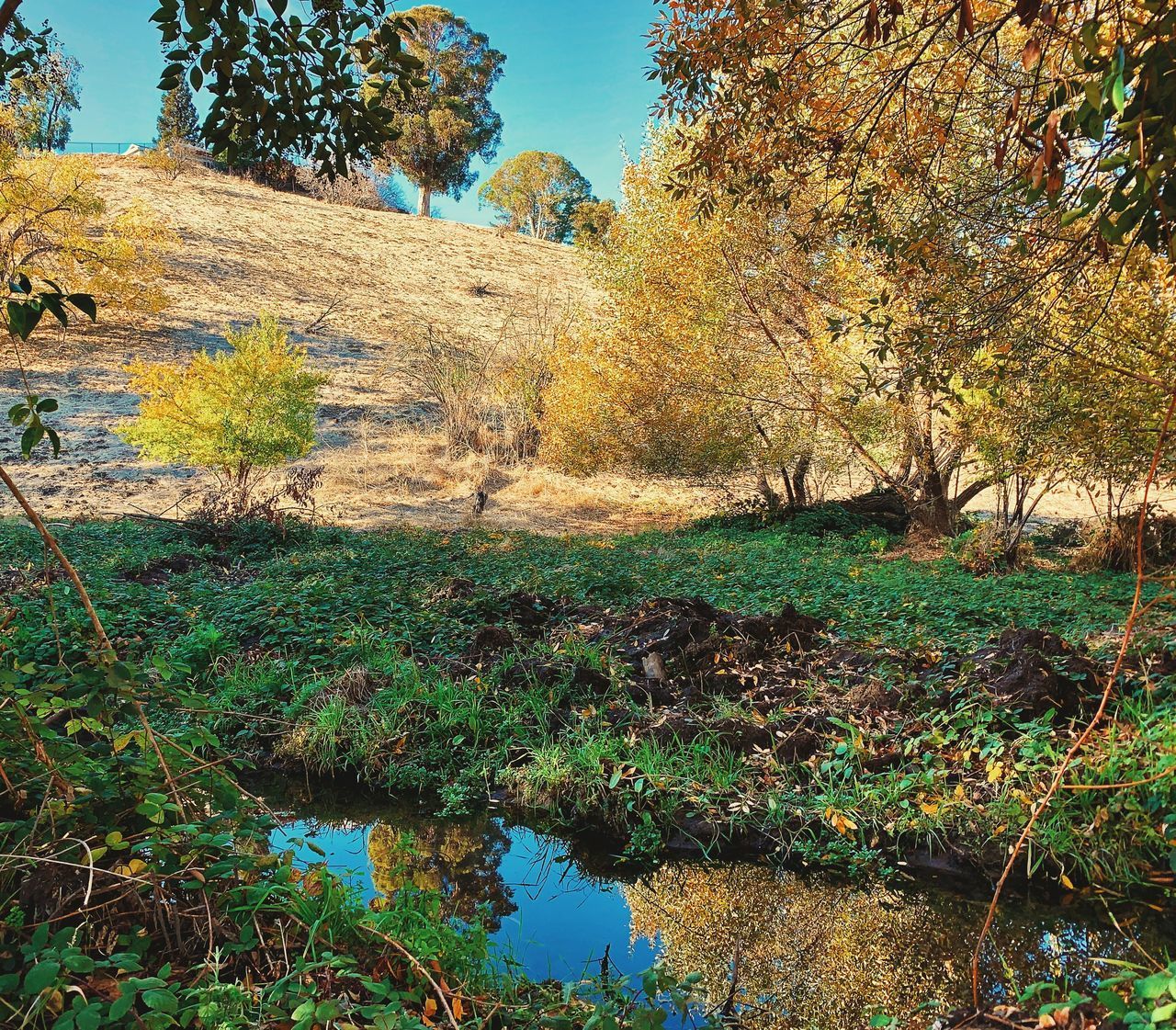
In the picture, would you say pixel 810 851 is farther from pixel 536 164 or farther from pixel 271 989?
pixel 536 164

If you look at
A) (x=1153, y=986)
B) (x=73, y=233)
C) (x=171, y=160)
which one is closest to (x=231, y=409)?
(x=73, y=233)

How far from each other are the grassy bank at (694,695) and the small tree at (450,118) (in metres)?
35.4

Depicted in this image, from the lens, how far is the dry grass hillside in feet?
51.4

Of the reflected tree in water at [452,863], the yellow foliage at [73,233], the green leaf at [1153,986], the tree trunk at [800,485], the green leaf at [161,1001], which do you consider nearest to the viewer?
the green leaf at [1153,986]

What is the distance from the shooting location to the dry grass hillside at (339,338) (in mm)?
15656

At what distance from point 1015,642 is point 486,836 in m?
3.67

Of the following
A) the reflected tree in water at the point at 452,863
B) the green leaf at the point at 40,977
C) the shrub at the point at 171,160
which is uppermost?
the shrub at the point at 171,160

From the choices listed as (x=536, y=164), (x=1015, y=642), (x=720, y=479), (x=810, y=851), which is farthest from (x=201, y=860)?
(x=536, y=164)

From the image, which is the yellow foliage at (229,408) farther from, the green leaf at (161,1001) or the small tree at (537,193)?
the small tree at (537,193)

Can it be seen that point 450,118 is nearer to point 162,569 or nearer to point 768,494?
point 768,494

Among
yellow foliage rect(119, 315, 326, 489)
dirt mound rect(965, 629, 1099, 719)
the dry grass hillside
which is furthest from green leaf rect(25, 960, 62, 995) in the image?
the dry grass hillside

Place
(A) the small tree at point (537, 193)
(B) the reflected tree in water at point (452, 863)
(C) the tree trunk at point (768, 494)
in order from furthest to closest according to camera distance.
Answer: (A) the small tree at point (537, 193), (C) the tree trunk at point (768, 494), (B) the reflected tree in water at point (452, 863)

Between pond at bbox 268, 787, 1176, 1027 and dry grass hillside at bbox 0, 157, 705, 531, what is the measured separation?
35.2ft

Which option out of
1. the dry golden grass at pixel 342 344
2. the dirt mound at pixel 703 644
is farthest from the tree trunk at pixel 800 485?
the dirt mound at pixel 703 644
